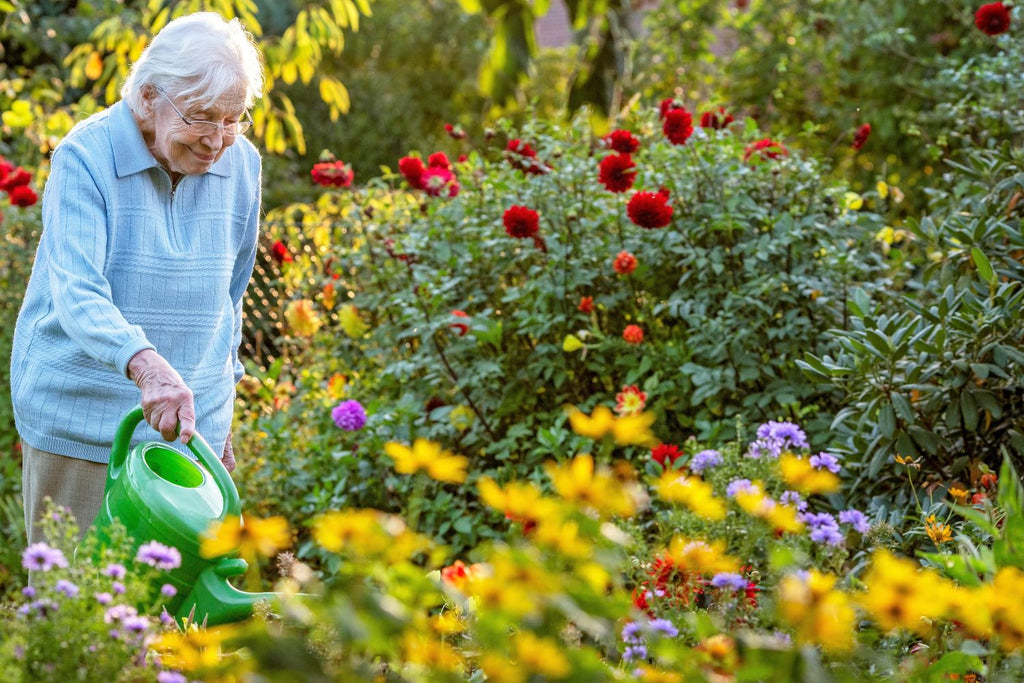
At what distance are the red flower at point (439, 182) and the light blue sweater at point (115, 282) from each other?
4.24ft

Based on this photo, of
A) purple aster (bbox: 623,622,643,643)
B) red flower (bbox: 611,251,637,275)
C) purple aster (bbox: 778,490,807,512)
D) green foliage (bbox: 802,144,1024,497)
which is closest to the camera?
purple aster (bbox: 623,622,643,643)

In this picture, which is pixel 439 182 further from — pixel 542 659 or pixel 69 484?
pixel 542 659

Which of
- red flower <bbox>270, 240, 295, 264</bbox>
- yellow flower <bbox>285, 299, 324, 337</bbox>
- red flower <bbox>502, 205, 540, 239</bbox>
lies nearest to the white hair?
red flower <bbox>502, 205, 540, 239</bbox>

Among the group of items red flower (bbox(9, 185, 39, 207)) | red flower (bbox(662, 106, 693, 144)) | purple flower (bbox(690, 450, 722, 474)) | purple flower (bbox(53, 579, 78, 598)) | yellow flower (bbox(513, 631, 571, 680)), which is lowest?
red flower (bbox(9, 185, 39, 207))

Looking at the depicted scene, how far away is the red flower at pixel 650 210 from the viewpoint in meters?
2.70

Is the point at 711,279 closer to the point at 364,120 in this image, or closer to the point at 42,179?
the point at 42,179

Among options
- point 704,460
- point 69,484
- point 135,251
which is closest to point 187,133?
point 135,251

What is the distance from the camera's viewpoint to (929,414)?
2297 millimetres

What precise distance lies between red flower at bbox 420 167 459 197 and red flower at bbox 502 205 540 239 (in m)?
0.57

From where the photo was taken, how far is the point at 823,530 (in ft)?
4.88

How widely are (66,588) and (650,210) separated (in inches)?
75.7

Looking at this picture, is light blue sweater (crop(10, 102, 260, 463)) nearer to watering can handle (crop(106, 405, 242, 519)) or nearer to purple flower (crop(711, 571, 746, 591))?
watering can handle (crop(106, 405, 242, 519))

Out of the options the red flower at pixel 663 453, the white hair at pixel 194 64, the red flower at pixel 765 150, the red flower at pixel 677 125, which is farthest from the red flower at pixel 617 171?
the white hair at pixel 194 64

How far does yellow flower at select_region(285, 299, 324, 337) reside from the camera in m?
3.47
